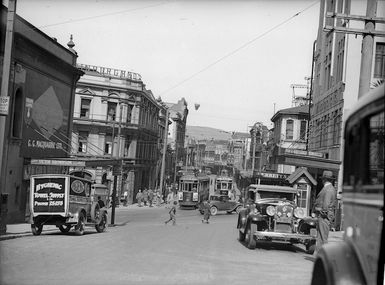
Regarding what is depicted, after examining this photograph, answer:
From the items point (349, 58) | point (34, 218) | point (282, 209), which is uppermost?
point (349, 58)

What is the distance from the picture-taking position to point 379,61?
18.9 meters

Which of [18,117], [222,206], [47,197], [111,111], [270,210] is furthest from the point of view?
[111,111]

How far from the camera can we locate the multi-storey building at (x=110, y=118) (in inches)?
1724

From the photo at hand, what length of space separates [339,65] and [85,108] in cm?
2677

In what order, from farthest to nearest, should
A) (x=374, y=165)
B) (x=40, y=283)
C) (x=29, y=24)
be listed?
(x=29, y=24)
(x=40, y=283)
(x=374, y=165)

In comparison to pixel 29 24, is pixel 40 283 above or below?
below

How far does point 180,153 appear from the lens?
9031 cm

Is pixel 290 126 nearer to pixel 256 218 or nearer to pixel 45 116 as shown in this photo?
pixel 45 116

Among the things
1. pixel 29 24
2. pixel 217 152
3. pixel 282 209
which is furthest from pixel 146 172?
pixel 217 152

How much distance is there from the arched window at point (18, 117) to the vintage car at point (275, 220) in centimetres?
1321

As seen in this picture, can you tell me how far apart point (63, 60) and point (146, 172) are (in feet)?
95.2

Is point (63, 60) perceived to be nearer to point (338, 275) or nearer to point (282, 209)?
point (282, 209)

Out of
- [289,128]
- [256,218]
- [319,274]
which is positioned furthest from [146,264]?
[289,128]

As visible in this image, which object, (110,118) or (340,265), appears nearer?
(340,265)
